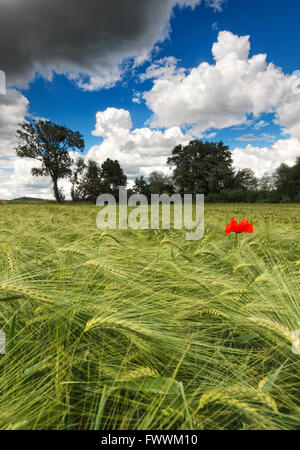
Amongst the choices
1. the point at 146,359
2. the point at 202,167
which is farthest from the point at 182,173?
the point at 146,359

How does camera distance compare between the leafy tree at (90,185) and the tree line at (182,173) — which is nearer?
the tree line at (182,173)

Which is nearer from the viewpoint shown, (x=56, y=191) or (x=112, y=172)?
(x=56, y=191)

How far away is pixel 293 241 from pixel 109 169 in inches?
1825

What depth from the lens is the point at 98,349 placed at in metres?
0.68

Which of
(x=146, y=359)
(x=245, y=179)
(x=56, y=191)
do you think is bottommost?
(x=146, y=359)

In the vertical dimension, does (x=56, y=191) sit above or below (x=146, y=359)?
above

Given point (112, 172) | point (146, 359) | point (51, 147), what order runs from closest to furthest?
point (146, 359) → point (51, 147) → point (112, 172)

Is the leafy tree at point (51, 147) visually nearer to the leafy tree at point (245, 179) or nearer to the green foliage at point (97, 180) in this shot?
the green foliage at point (97, 180)

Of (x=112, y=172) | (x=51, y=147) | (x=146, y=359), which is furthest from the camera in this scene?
(x=112, y=172)

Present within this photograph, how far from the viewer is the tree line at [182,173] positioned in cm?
2888

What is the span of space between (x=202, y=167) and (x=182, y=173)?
4.12 m

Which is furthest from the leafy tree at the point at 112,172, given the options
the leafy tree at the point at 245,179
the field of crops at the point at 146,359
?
the field of crops at the point at 146,359

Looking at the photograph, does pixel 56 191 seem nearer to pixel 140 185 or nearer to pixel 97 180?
pixel 97 180

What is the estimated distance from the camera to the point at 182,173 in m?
37.1
